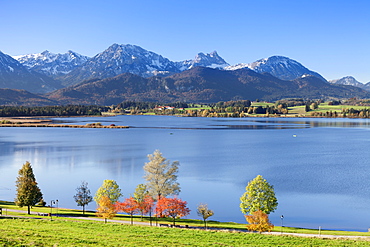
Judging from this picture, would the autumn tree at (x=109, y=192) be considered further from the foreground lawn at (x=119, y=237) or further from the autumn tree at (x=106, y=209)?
the foreground lawn at (x=119, y=237)

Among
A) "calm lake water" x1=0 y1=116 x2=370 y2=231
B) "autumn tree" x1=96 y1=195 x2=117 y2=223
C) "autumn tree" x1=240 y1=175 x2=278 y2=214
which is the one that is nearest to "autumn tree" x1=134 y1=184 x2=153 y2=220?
"autumn tree" x1=96 y1=195 x2=117 y2=223

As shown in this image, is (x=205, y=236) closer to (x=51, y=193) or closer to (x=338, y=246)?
(x=338, y=246)

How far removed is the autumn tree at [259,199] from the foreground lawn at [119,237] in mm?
8276

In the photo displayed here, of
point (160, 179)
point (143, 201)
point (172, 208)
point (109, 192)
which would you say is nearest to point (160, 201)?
point (172, 208)

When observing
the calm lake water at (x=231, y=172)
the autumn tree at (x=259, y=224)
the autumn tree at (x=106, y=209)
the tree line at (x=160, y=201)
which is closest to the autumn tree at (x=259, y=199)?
the tree line at (x=160, y=201)

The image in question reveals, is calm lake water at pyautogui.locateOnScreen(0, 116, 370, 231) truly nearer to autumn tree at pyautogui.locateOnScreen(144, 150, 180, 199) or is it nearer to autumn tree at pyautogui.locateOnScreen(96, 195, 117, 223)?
autumn tree at pyautogui.locateOnScreen(144, 150, 180, 199)

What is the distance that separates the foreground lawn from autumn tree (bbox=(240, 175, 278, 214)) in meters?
8.28

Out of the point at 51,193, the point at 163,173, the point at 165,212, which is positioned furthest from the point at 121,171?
the point at 165,212

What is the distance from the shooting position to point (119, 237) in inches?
976

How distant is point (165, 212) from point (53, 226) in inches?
439

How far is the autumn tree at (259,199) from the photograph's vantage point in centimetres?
3556

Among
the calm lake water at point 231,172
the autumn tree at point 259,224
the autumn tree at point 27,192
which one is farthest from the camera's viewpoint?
the calm lake water at point 231,172

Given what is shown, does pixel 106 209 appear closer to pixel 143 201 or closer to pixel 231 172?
pixel 143 201

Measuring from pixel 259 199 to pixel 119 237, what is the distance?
50.2 feet
